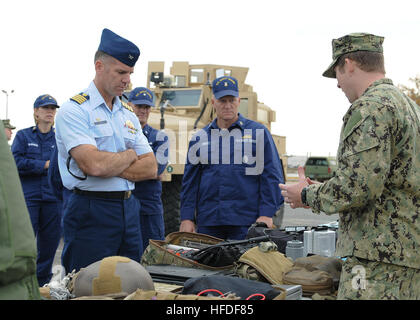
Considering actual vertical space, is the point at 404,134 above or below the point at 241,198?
above

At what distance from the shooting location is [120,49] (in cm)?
288

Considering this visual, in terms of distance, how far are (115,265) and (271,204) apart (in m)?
2.12

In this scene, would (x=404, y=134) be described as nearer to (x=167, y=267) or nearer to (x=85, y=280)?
(x=167, y=267)

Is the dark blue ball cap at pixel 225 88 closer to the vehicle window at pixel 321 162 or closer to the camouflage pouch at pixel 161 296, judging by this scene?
the camouflage pouch at pixel 161 296

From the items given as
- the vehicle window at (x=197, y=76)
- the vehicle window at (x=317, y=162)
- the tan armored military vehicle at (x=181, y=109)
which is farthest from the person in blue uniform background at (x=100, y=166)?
the vehicle window at (x=317, y=162)

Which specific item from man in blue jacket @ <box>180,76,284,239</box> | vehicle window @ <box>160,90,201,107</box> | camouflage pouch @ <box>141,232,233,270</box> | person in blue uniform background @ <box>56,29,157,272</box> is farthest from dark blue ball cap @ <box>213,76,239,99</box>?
vehicle window @ <box>160,90,201,107</box>

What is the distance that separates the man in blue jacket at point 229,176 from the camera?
380 cm

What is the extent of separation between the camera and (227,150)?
393 centimetres

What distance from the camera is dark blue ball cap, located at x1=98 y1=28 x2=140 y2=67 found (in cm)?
288

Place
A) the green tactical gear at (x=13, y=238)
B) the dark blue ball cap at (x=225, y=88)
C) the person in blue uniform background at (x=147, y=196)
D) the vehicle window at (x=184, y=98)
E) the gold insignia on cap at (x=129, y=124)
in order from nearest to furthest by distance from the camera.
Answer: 1. the green tactical gear at (x=13, y=238)
2. the gold insignia on cap at (x=129, y=124)
3. the dark blue ball cap at (x=225, y=88)
4. the person in blue uniform background at (x=147, y=196)
5. the vehicle window at (x=184, y=98)

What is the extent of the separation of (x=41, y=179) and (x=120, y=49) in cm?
295

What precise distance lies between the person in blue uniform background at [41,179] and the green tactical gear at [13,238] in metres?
4.42
